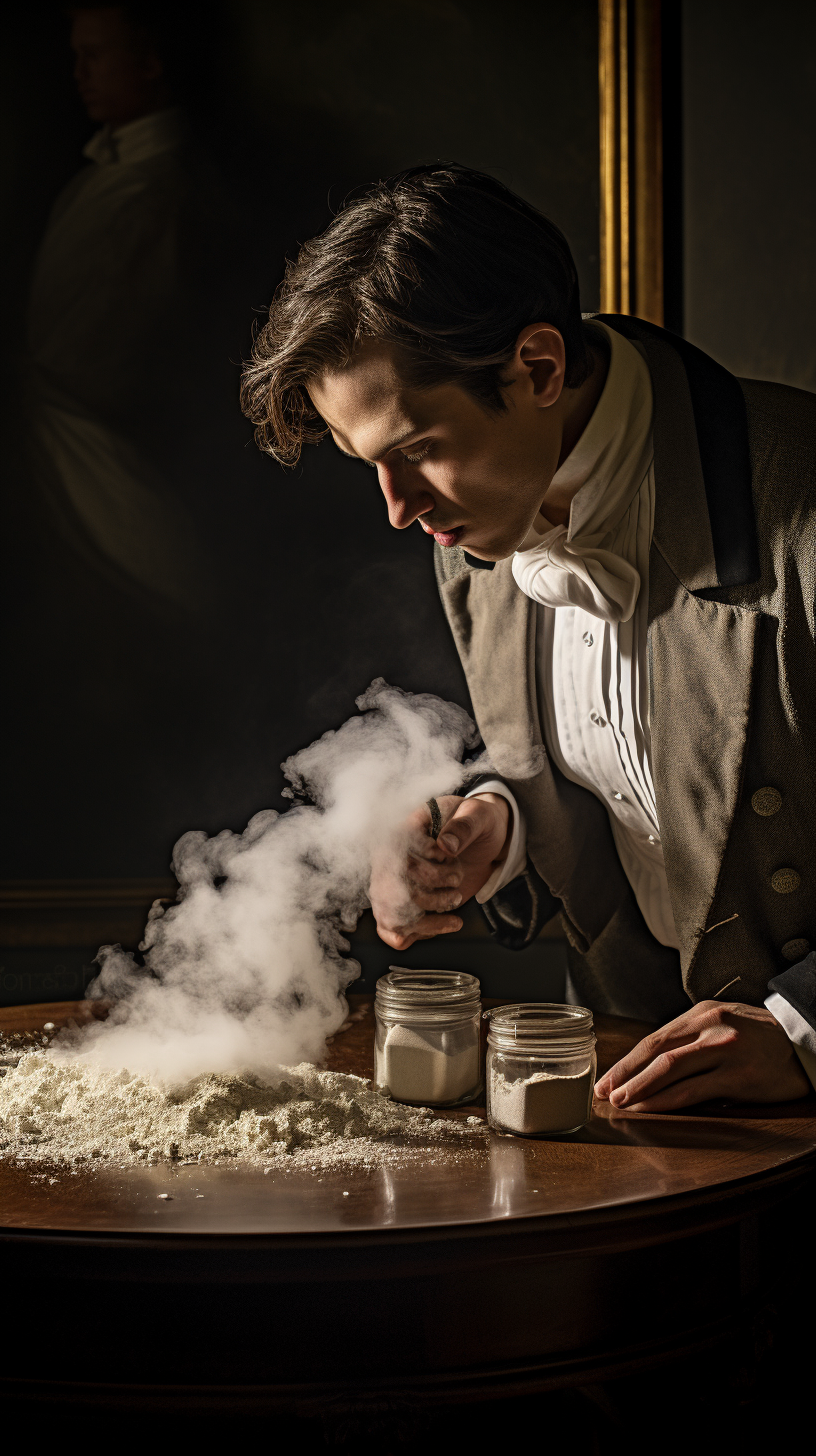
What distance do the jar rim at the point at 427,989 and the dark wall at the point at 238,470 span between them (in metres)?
1.70

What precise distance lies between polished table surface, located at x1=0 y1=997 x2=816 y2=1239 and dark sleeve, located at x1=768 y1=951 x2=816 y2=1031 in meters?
0.13

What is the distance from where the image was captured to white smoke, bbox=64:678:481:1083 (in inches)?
63.2

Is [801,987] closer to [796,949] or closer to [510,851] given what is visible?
[796,949]

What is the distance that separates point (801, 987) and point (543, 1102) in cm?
38

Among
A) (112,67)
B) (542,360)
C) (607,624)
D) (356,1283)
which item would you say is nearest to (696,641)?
(607,624)

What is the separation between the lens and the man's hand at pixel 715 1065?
1402mm

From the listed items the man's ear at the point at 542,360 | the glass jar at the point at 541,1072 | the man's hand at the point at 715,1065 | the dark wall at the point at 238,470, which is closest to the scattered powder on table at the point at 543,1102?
the glass jar at the point at 541,1072

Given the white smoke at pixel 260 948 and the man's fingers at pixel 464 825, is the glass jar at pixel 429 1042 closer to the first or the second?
the white smoke at pixel 260 948

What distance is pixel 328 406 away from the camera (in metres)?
1.60

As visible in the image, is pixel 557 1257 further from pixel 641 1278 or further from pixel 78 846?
pixel 78 846

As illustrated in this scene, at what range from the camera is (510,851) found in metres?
1.98

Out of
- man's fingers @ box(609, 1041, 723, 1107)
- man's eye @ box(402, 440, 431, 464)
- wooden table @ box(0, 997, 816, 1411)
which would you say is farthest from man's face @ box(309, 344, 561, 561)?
wooden table @ box(0, 997, 816, 1411)

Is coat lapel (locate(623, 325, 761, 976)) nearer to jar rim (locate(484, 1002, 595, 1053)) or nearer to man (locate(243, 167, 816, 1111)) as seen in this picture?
man (locate(243, 167, 816, 1111))

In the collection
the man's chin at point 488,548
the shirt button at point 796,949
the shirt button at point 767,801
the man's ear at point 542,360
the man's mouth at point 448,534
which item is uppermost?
the man's ear at point 542,360
